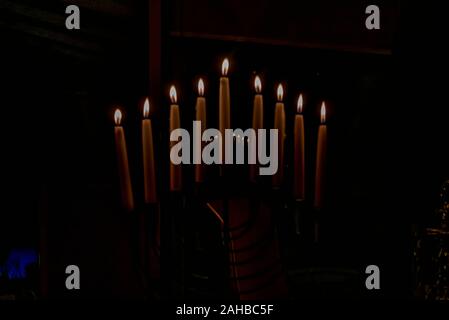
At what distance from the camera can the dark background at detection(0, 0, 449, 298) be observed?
1377mm

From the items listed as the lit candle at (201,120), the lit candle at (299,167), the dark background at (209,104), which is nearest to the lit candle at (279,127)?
the lit candle at (299,167)

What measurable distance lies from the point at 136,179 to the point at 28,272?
346 millimetres

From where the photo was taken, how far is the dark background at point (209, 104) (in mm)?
1377

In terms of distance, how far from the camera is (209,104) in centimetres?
150

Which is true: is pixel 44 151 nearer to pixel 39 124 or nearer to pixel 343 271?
pixel 39 124

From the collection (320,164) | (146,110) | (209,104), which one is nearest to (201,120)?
(146,110)

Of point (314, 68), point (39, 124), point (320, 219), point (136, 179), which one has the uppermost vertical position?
point (314, 68)

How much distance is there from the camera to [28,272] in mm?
1365

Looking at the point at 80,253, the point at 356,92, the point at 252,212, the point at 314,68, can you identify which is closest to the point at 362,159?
the point at 356,92

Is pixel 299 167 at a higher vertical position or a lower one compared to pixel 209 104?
lower

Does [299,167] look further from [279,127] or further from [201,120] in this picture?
[201,120]

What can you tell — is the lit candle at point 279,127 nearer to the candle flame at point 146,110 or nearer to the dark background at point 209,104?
the candle flame at point 146,110

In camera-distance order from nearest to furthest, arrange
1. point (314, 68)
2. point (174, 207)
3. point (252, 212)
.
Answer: point (174, 207) → point (252, 212) → point (314, 68)

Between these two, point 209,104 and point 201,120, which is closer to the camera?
point 201,120
